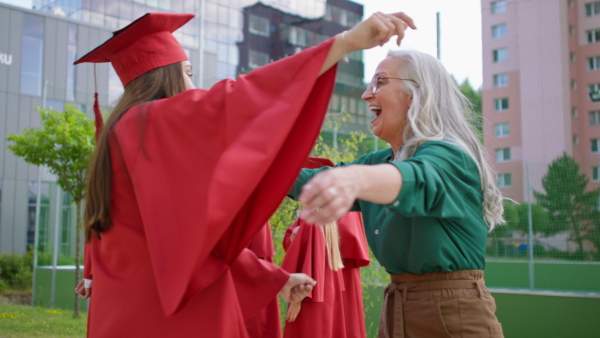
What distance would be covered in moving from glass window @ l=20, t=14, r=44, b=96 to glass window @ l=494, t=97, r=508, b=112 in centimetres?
1815

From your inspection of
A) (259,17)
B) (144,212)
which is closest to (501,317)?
(144,212)

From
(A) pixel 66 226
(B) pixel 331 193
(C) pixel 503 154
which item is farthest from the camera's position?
(A) pixel 66 226

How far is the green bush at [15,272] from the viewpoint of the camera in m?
18.3

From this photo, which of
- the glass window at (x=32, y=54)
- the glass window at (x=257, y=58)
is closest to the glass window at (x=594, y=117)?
the glass window at (x=32, y=54)

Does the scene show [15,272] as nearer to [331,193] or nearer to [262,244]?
[262,244]

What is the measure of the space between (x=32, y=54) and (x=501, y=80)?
18.6 m

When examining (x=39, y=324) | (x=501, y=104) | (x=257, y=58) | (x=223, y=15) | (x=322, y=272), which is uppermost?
(x=223, y=15)

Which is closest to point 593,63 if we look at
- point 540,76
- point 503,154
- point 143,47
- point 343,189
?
point 540,76

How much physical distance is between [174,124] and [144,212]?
1.02 ft

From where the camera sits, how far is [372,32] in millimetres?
1918

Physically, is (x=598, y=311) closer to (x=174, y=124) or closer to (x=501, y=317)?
(x=501, y=317)

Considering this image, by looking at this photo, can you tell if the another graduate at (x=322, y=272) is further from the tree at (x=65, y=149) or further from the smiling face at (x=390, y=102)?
the tree at (x=65, y=149)

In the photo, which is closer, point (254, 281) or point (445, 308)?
point (445, 308)

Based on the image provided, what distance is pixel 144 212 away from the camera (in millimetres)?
1975
